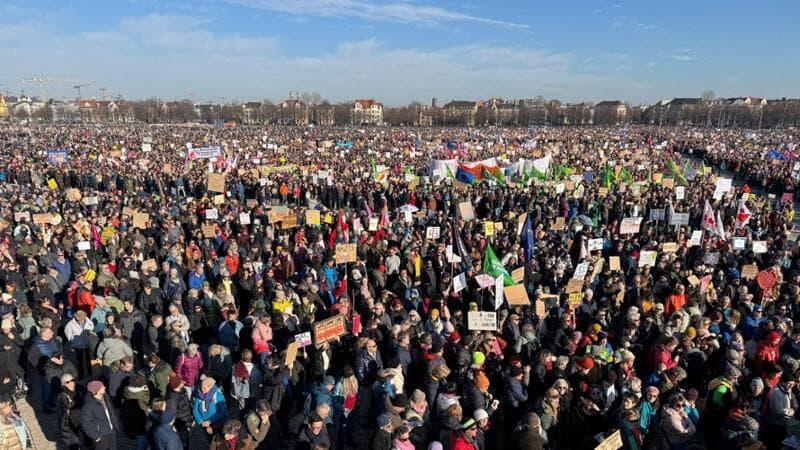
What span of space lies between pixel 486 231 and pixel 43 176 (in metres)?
22.0

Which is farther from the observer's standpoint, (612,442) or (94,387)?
(94,387)

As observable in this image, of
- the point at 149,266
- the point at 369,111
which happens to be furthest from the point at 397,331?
the point at 369,111

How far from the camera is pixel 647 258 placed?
10234 mm

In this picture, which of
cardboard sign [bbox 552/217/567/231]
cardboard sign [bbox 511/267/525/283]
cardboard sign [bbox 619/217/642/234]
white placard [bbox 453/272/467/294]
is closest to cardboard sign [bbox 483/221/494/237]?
cardboard sign [bbox 552/217/567/231]

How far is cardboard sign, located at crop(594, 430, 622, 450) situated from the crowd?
2cm

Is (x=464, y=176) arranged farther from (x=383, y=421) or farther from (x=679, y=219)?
(x=383, y=421)

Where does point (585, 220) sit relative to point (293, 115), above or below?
below

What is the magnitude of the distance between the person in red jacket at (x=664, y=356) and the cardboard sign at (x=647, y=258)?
164 inches

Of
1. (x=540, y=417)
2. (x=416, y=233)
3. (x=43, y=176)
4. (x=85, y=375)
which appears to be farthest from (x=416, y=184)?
(x=43, y=176)

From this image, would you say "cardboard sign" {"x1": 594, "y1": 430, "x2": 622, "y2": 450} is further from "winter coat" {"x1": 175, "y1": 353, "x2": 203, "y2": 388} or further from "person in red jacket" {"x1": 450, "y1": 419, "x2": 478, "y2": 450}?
"winter coat" {"x1": 175, "y1": 353, "x2": 203, "y2": 388}

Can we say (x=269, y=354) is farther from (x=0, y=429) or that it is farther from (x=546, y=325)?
(x=546, y=325)

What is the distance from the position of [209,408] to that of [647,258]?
8440mm

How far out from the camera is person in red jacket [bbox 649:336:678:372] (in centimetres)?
608

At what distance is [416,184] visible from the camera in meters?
19.2
